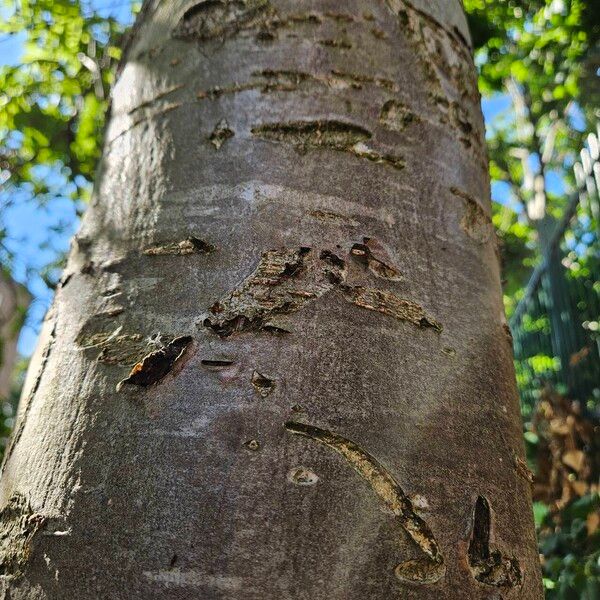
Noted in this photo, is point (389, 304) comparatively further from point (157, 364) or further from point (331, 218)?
point (157, 364)

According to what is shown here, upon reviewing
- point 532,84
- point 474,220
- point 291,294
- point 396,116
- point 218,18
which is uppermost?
point 532,84

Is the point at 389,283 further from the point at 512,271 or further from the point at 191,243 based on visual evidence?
the point at 512,271

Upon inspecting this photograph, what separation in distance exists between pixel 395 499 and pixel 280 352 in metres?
0.23

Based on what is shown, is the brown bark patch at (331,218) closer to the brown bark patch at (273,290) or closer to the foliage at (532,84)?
the brown bark patch at (273,290)

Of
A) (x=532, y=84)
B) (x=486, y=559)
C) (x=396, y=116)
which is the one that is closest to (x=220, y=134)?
(x=396, y=116)

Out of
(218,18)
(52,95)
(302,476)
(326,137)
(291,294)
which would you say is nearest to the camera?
(302,476)

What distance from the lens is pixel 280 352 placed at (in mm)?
869

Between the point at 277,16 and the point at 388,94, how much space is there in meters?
0.27

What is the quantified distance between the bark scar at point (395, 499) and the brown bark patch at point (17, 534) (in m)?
0.33

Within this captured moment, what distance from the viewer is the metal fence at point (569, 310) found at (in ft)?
12.1

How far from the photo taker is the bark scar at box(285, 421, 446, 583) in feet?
2.46

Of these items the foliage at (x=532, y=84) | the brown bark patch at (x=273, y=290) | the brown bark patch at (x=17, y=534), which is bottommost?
the brown bark patch at (x=17, y=534)

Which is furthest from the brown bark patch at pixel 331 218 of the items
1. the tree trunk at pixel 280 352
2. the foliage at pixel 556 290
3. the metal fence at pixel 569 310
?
the metal fence at pixel 569 310

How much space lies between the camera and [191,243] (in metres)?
0.98
